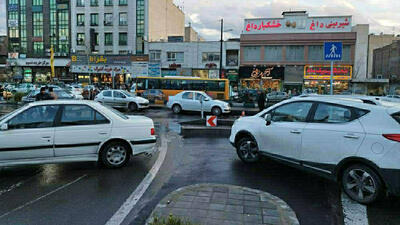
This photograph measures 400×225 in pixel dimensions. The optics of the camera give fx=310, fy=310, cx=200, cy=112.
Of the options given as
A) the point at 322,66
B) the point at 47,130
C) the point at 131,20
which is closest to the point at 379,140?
the point at 47,130

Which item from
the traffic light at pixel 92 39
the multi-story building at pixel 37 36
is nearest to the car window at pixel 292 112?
the traffic light at pixel 92 39

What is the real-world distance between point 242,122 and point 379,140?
131 inches

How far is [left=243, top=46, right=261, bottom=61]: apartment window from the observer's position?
142 ft

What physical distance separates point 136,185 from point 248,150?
2.84 m

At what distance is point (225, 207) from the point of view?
4578 mm

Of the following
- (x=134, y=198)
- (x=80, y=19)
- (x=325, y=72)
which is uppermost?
(x=80, y=19)

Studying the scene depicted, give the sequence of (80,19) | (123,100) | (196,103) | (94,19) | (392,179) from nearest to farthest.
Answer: (392,179) < (196,103) < (123,100) < (94,19) < (80,19)

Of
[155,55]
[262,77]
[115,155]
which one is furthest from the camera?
[155,55]

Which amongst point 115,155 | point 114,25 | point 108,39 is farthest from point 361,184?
point 108,39

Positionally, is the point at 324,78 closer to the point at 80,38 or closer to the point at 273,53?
the point at 273,53

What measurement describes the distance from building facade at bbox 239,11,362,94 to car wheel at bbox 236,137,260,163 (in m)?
35.2

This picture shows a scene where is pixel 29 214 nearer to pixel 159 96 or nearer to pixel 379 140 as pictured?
pixel 379 140

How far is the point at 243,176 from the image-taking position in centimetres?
637

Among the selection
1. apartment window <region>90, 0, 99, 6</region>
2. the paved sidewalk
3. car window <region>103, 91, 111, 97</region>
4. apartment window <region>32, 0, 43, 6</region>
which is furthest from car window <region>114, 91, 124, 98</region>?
apartment window <region>32, 0, 43, 6</region>
